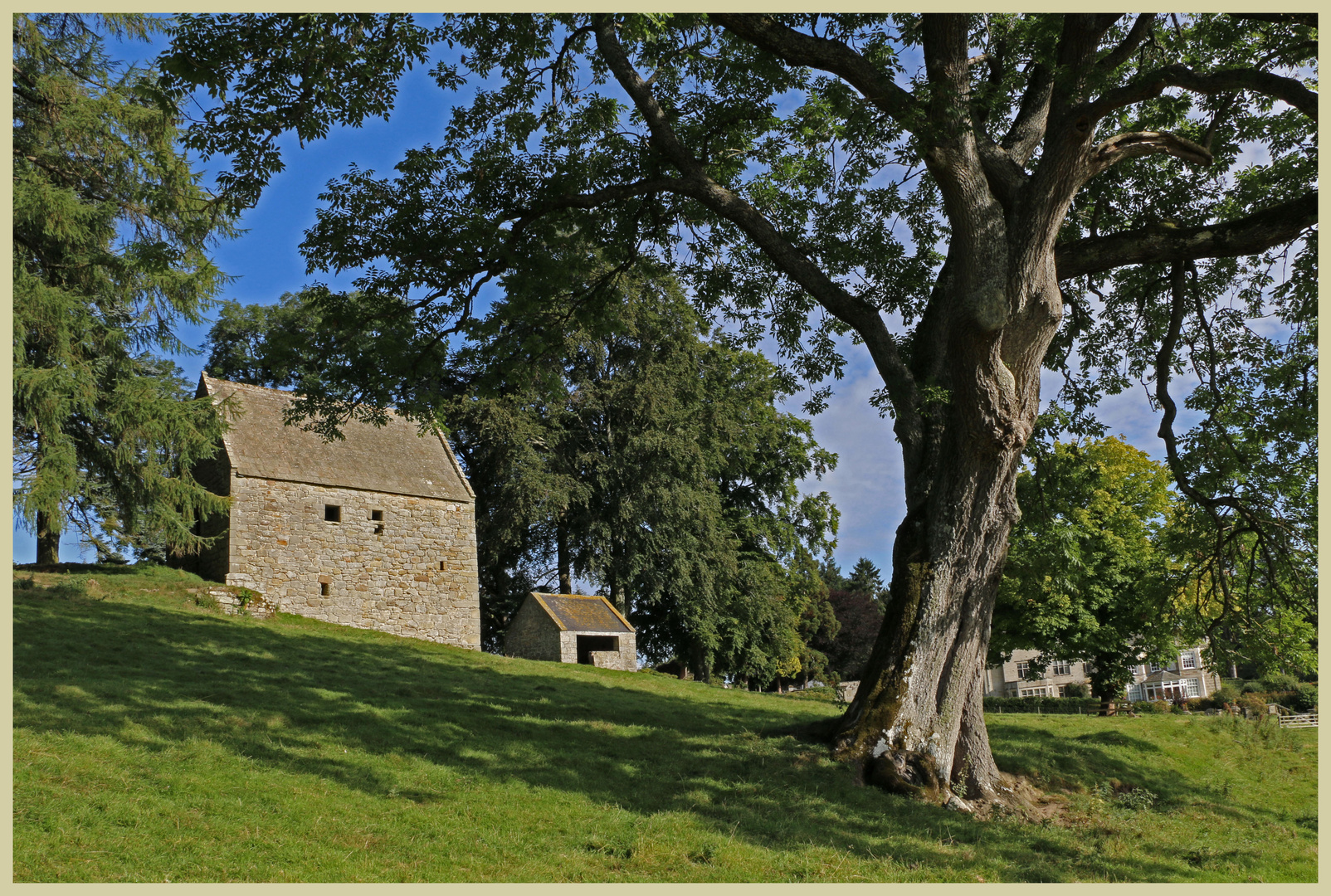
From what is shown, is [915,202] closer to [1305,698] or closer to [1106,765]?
[1106,765]

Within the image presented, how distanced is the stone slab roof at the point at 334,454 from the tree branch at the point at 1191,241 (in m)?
18.9

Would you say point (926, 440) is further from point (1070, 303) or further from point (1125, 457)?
point (1125, 457)

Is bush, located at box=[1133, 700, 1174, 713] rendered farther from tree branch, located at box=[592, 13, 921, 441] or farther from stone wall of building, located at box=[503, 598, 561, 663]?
tree branch, located at box=[592, 13, 921, 441]

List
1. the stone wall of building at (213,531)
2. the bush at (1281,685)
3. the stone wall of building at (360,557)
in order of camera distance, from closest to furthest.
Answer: the stone wall of building at (213,531)
the stone wall of building at (360,557)
the bush at (1281,685)

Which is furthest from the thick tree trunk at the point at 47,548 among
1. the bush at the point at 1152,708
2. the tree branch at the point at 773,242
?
the bush at the point at 1152,708

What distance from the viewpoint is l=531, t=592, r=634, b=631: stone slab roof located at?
2673cm

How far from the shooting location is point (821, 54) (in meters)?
9.52

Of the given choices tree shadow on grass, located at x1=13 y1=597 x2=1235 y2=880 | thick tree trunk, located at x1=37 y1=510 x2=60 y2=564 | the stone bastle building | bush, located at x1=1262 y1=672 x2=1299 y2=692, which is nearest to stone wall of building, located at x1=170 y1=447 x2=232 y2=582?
the stone bastle building

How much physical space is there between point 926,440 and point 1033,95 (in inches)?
190

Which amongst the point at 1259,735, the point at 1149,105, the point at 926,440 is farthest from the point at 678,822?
the point at 1259,735

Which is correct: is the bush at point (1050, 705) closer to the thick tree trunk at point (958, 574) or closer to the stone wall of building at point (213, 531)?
the thick tree trunk at point (958, 574)

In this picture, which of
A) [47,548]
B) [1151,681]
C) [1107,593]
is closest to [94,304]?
[47,548]

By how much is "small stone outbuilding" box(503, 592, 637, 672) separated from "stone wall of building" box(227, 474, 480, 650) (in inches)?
59.0

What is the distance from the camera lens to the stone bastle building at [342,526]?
24438 mm
